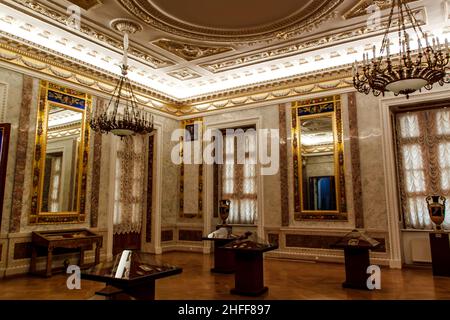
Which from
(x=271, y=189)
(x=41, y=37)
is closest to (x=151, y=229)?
(x=271, y=189)

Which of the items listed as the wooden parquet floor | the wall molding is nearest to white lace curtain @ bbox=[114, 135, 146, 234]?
the wooden parquet floor

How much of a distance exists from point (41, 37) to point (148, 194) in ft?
14.3

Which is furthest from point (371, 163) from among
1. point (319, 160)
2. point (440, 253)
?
point (440, 253)

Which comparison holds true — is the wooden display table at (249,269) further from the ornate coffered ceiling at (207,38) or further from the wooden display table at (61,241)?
the ornate coffered ceiling at (207,38)

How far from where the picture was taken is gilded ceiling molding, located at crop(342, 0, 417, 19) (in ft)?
Answer: 18.5

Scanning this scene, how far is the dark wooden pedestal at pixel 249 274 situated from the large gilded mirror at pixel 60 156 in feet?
12.8

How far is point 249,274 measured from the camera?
5027 millimetres

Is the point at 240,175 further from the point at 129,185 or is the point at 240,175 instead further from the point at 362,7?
the point at 362,7

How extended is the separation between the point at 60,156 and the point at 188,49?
3.28 m

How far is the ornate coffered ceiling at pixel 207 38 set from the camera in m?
5.71

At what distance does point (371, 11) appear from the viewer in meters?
5.91

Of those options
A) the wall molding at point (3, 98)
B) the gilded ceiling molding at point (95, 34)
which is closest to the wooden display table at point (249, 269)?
the gilded ceiling molding at point (95, 34)

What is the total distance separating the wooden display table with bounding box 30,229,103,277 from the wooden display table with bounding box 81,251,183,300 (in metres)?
3.49
